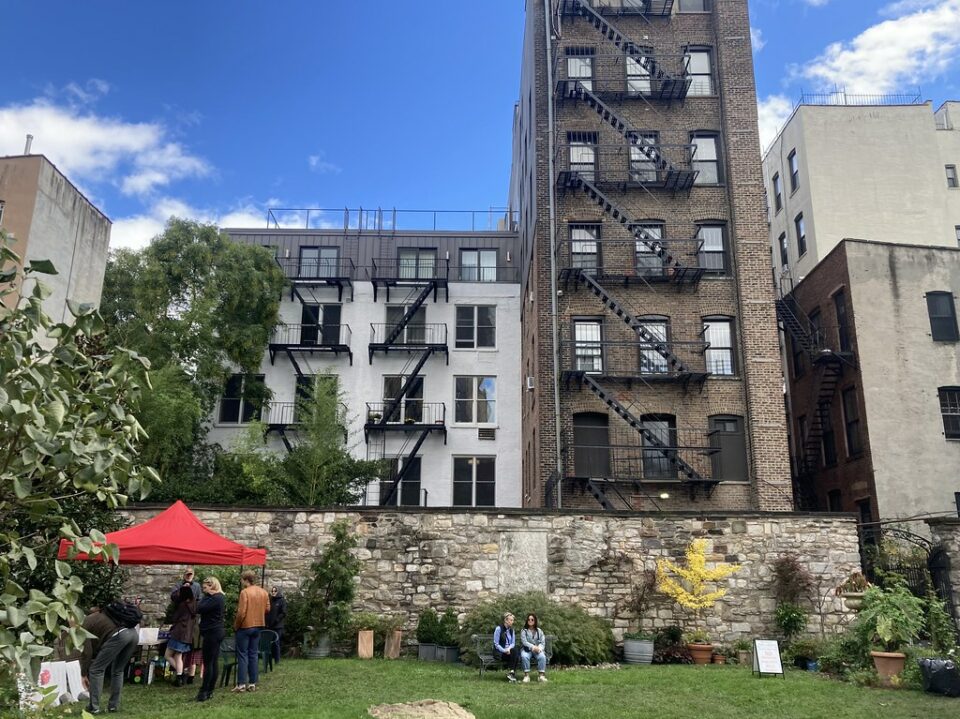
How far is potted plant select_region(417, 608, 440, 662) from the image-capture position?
15.2 m

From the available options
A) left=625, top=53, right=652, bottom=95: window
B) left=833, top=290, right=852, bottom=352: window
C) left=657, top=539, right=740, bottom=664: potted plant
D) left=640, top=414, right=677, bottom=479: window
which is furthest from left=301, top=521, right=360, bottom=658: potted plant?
left=625, top=53, right=652, bottom=95: window

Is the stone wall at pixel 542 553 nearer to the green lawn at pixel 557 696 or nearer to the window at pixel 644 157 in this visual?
the green lawn at pixel 557 696

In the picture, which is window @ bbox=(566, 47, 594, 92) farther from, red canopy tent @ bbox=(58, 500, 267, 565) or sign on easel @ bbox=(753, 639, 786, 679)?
red canopy tent @ bbox=(58, 500, 267, 565)

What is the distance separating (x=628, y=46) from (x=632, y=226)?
6.85 meters

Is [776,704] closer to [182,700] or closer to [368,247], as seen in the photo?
[182,700]

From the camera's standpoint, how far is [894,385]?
24.5 metres

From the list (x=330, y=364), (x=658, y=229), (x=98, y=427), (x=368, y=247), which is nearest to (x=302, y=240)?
(x=368, y=247)

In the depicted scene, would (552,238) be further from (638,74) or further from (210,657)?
(210,657)

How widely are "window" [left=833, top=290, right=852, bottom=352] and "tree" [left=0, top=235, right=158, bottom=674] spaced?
25206 millimetres

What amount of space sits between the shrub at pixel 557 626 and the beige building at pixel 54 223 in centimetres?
1523

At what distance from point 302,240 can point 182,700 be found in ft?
82.3

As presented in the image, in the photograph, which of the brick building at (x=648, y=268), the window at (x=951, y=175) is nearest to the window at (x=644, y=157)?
the brick building at (x=648, y=268)

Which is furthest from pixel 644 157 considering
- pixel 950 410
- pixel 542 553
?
pixel 542 553

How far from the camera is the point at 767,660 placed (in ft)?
43.5
